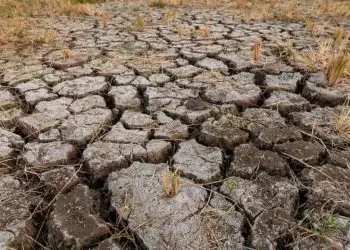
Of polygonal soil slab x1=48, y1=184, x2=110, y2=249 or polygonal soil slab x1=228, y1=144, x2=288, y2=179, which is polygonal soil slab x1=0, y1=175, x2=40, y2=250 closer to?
polygonal soil slab x1=48, y1=184, x2=110, y2=249

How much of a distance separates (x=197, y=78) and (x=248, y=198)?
52.2 inches

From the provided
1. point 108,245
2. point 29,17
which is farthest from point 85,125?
point 29,17

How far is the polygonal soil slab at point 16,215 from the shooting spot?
1391 mm

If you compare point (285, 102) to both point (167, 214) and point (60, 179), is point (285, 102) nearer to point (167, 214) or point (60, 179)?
point (167, 214)

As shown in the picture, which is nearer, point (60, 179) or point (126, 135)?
point (60, 179)

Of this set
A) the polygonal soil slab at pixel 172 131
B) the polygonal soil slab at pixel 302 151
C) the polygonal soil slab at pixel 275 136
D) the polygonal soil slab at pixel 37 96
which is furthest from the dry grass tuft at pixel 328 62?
the polygonal soil slab at pixel 37 96

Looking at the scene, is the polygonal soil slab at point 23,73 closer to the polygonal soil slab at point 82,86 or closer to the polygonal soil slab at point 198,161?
the polygonal soil slab at point 82,86

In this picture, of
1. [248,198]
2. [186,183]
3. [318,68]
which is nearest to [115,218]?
[186,183]

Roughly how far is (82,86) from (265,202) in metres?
1.57

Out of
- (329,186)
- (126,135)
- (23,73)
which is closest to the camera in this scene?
(329,186)

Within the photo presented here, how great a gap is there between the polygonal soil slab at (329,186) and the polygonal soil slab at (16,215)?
45.0 inches

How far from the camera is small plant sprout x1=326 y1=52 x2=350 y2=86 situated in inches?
99.0

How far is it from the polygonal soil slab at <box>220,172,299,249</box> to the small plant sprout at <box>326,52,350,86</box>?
1.17 meters

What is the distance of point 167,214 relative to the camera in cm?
150
